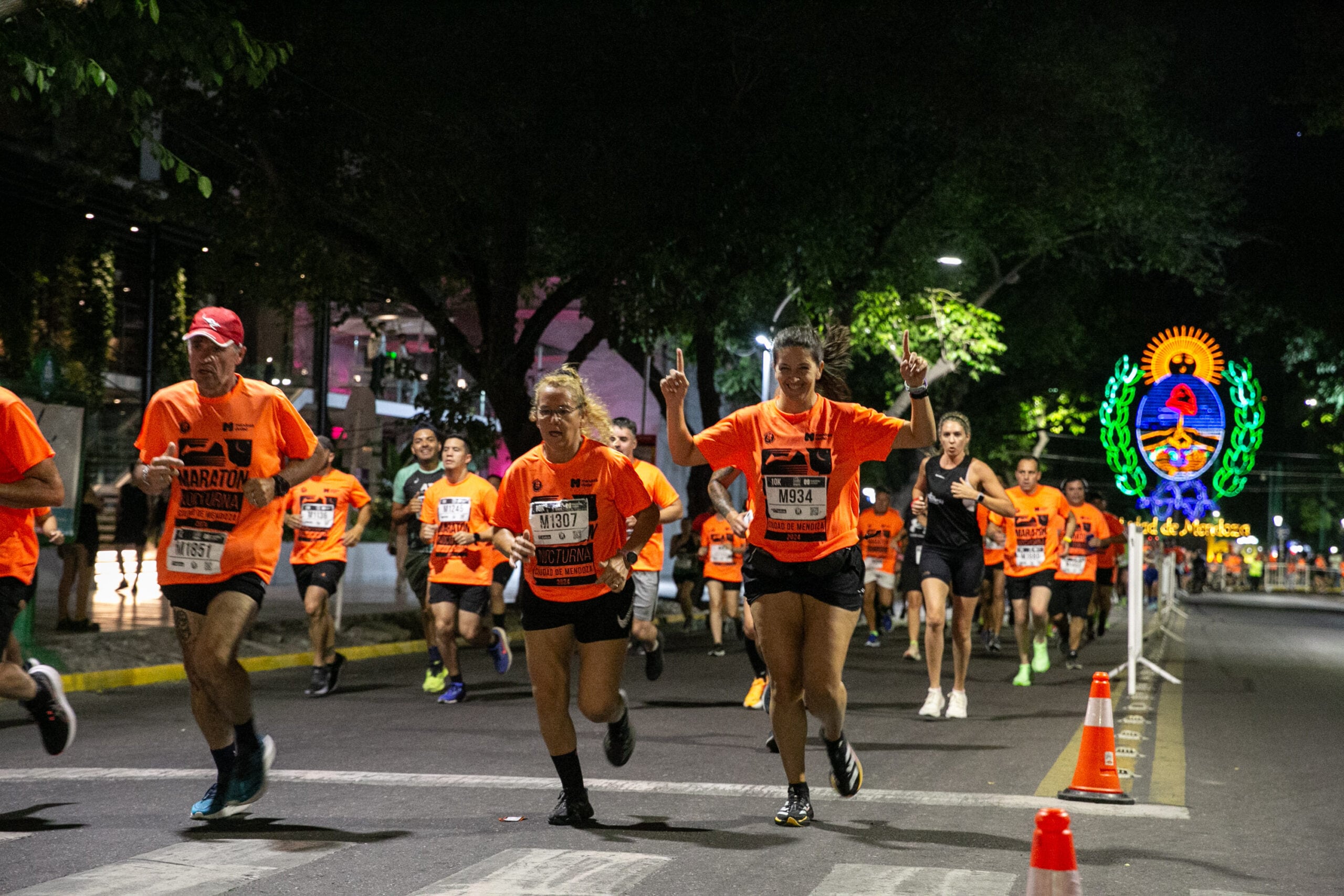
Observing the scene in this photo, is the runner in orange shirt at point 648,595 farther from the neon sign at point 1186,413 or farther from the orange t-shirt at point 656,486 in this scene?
the neon sign at point 1186,413

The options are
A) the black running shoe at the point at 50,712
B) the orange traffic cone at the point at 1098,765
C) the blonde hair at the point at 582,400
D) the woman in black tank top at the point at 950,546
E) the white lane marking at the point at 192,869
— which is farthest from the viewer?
the woman in black tank top at the point at 950,546

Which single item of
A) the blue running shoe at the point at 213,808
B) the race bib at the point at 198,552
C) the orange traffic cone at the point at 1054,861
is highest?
the race bib at the point at 198,552

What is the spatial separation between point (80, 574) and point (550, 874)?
1124 centimetres

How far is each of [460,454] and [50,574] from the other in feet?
39.7

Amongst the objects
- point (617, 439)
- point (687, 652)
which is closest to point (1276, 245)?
point (687, 652)

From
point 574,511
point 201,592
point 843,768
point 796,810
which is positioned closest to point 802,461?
point 574,511

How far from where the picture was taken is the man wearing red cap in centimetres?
632

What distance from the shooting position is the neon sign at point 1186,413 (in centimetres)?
3688

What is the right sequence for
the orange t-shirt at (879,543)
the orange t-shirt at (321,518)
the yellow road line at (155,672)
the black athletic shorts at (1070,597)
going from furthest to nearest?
1. the orange t-shirt at (879,543)
2. the black athletic shorts at (1070,597)
3. the yellow road line at (155,672)
4. the orange t-shirt at (321,518)

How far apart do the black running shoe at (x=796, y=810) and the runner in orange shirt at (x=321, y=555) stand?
19.7ft

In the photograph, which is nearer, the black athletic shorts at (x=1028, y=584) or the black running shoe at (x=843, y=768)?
the black running shoe at (x=843, y=768)

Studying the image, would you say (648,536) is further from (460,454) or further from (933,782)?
(460,454)

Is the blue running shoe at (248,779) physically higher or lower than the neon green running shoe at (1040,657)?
higher

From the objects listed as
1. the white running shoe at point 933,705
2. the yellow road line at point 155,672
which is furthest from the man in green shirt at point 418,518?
the white running shoe at point 933,705
